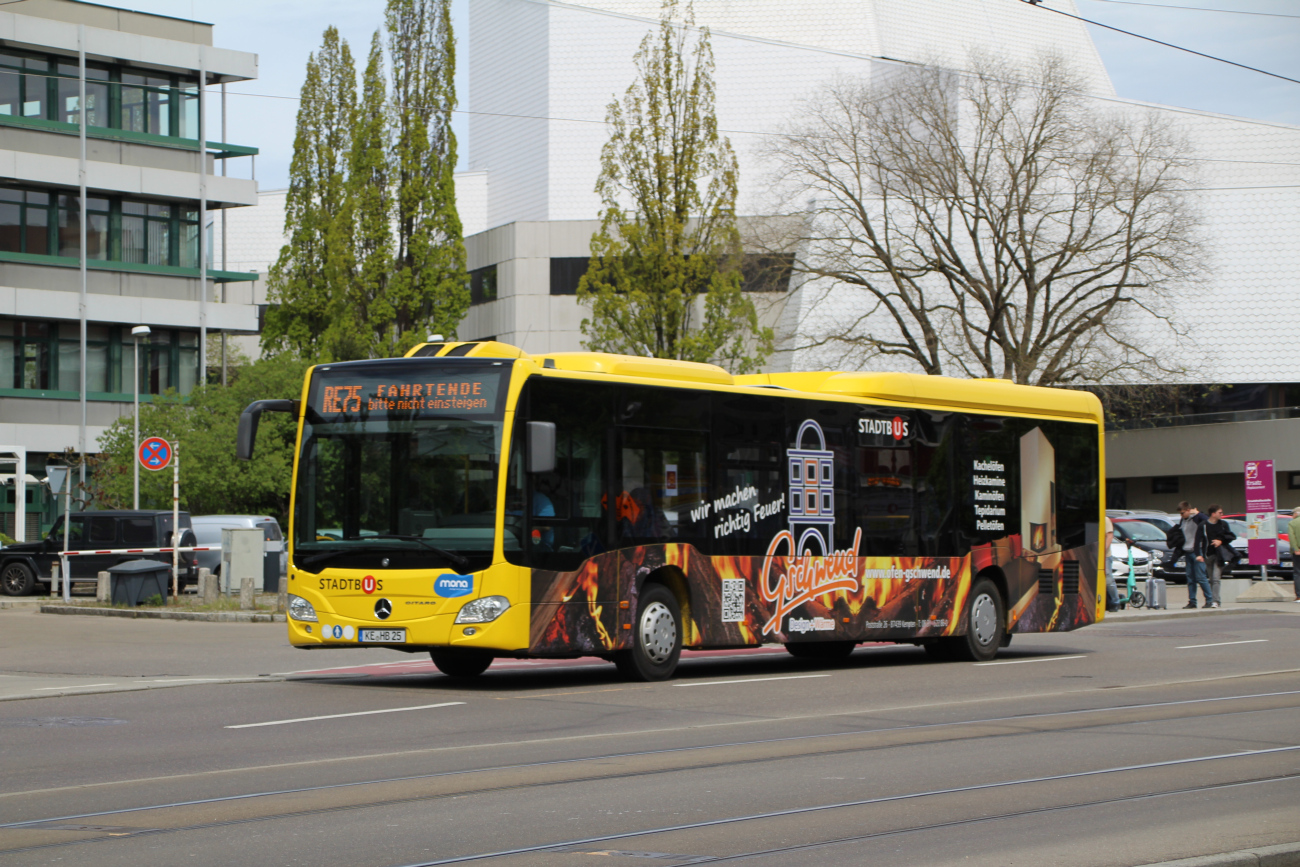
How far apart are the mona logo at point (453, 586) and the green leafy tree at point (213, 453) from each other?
2611cm

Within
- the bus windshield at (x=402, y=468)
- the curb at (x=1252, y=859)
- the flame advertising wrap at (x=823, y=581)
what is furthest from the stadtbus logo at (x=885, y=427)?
the curb at (x=1252, y=859)

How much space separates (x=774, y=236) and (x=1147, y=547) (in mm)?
15625

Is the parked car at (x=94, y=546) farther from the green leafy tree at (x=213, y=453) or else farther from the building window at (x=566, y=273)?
the building window at (x=566, y=273)

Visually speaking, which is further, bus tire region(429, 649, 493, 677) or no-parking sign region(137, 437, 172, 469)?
no-parking sign region(137, 437, 172, 469)

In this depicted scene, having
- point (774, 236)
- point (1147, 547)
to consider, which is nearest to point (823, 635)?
point (1147, 547)

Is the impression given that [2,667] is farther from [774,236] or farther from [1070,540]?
[774,236]

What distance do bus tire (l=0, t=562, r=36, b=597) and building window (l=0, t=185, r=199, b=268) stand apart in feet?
54.2

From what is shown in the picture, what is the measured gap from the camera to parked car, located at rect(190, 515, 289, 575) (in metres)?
33.9

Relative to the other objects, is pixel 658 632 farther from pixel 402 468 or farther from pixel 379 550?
pixel 402 468

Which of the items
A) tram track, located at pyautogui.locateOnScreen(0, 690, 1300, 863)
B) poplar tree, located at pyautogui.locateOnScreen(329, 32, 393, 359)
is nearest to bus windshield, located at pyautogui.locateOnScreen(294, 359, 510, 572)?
tram track, located at pyautogui.locateOnScreen(0, 690, 1300, 863)

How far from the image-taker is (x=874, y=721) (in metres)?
12.1

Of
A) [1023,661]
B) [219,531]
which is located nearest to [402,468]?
[1023,661]

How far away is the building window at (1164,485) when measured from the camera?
2496 inches

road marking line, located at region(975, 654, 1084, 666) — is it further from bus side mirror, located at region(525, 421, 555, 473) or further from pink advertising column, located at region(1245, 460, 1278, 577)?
pink advertising column, located at region(1245, 460, 1278, 577)
